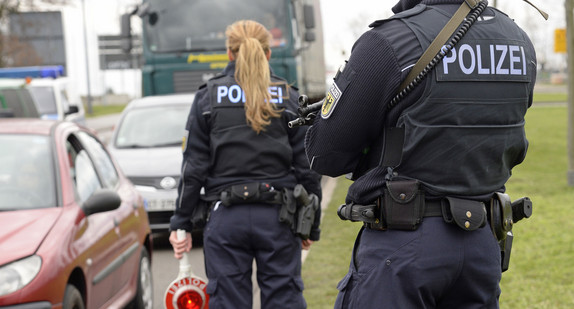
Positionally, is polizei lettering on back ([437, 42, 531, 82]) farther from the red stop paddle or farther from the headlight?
the headlight

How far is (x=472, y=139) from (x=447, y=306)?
0.53 meters

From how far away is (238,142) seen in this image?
432 centimetres

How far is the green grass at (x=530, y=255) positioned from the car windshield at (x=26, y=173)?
216cm

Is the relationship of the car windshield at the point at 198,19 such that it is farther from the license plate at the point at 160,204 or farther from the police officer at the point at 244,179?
the police officer at the point at 244,179

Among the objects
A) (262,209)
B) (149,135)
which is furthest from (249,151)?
(149,135)

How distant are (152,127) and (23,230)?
21.0 feet

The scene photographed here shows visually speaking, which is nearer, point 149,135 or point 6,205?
point 6,205

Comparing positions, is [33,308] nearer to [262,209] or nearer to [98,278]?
[98,278]

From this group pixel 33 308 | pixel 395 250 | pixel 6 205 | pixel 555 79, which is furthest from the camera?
pixel 555 79

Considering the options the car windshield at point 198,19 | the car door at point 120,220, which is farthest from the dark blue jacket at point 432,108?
the car windshield at point 198,19

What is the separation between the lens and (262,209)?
4.29 meters

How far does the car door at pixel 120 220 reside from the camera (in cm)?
550

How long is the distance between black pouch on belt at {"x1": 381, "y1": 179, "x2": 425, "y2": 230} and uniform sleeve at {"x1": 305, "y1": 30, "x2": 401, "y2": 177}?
0.19 m

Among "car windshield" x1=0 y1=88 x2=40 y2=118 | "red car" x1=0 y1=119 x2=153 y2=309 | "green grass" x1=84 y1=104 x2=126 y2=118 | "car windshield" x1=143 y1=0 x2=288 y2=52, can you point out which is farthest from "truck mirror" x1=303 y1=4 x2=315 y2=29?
"green grass" x1=84 y1=104 x2=126 y2=118
